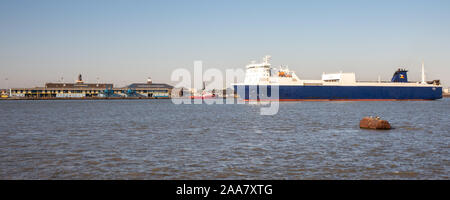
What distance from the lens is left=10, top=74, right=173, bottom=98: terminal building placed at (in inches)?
6900

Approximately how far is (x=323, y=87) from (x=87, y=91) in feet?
432

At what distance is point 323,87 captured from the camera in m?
82.6

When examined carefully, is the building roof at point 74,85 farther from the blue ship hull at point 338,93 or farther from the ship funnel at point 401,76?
Answer: the ship funnel at point 401,76

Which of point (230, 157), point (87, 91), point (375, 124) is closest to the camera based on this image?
point (230, 157)

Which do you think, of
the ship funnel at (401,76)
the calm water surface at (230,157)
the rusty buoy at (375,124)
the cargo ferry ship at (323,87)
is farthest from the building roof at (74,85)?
the rusty buoy at (375,124)

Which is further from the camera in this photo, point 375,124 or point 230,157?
point 375,124

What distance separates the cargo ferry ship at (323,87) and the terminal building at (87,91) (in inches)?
4326

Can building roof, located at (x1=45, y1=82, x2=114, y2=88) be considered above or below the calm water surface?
above

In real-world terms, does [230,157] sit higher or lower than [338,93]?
lower

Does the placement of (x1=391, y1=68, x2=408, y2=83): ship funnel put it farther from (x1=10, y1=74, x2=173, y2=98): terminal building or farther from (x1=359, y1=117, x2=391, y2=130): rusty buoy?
(x1=10, y1=74, x2=173, y2=98): terminal building


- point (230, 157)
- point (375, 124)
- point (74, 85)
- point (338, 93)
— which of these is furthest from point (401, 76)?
point (74, 85)

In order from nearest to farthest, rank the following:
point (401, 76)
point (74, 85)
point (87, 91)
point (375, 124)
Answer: point (375, 124)
point (401, 76)
point (87, 91)
point (74, 85)

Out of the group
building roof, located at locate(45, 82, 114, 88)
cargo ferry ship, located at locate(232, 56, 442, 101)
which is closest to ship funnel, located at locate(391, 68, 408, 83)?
cargo ferry ship, located at locate(232, 56, 442, 101)

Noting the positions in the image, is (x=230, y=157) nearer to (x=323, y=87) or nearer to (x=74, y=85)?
(x=323, y=87)
